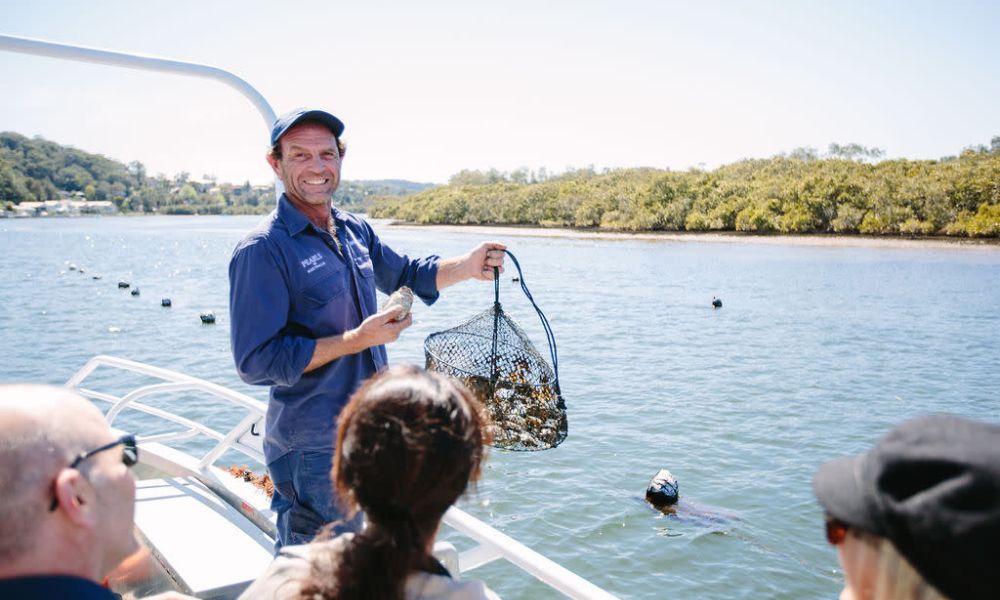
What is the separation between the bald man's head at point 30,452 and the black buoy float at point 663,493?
8646 mm

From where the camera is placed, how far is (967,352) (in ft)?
63.5

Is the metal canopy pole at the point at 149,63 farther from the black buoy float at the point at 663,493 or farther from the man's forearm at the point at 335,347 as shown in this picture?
the black buoy float at the point at 663,493

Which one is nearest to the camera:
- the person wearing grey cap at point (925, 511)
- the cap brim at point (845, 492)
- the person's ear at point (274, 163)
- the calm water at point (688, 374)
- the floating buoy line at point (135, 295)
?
the person wearing grey cap at point (925, 511)

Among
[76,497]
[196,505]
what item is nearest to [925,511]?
[76,497]

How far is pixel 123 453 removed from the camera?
56.1 inches

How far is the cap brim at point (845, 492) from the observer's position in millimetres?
1120

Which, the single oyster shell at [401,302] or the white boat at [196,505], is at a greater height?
the single oyster shell at [401,302]

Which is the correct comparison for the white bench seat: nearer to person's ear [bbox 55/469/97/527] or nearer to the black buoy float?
person's ear [bbox 55/469/97/527]

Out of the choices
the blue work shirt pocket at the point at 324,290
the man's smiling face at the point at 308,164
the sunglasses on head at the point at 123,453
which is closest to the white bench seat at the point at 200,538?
the blue work shirt pocket at the point at 324,290

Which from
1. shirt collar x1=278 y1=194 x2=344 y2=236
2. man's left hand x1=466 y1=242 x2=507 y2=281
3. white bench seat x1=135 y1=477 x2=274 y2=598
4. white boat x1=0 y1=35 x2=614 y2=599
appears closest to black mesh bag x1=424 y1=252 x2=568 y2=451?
man's left hand x1=466 y1=242 x2=507 y2=281

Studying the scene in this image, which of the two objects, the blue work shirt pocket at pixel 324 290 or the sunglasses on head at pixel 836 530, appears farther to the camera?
the blue work shirt pocket at pixel 324 290

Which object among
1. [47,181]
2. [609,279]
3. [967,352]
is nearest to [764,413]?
[967,352]

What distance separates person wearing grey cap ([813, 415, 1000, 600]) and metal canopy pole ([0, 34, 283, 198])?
3.37 meters

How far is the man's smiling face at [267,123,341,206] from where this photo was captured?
2.89 metres
